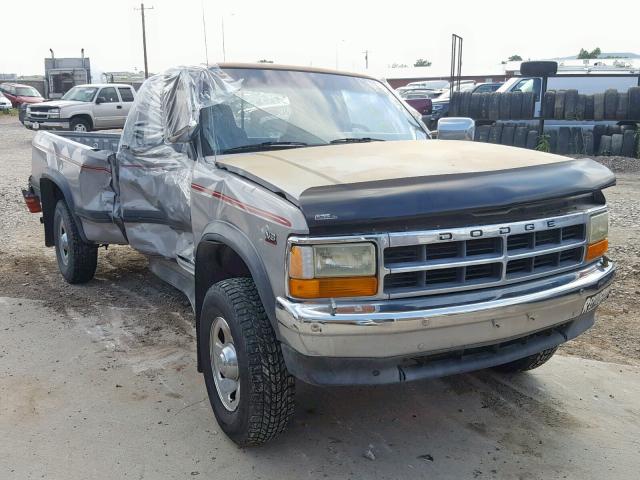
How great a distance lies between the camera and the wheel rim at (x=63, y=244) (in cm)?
594

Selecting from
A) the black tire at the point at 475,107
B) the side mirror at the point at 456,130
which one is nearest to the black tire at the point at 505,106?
the black tire at the point at 475,107

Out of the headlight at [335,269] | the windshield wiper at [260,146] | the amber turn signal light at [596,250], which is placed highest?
the windshield wiper at [260,146]

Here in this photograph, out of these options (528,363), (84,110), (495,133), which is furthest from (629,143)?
(84,110)

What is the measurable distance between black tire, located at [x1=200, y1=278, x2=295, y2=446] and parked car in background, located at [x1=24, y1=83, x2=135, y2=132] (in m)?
18.2

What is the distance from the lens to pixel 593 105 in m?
13.7

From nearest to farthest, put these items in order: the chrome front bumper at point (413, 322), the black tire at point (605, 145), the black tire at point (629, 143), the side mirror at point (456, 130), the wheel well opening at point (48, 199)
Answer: the chrome front bumper at point (413, 322) < the side mirror at point (456, 130) < the wheel well opening at point (48, 199) < the black tire at point (629, 143) < the black tire at point (605, 145)

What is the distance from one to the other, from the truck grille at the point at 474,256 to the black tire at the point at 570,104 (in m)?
11.7

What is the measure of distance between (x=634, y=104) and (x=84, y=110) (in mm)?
15700

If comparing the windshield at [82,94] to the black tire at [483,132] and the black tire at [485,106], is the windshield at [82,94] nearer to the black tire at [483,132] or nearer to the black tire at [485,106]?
the black tire at [485,106]

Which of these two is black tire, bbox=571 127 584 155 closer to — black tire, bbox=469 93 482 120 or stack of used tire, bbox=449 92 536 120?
stack of used tire, bbox=449 92 536 120

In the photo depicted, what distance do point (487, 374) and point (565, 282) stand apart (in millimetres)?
1311

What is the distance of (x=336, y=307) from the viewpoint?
264 centimetres

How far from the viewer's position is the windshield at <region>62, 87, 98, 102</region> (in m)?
20.7

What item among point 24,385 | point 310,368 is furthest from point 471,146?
point 24,385
